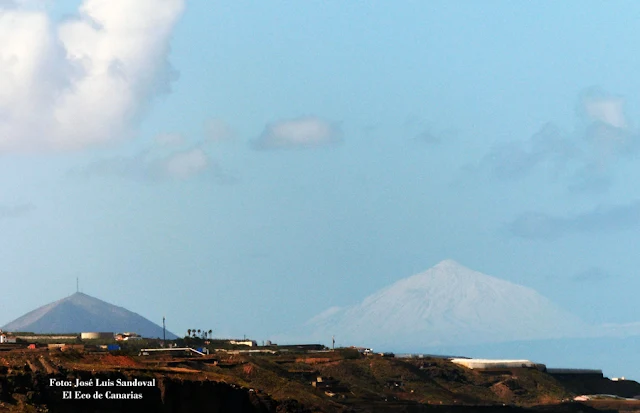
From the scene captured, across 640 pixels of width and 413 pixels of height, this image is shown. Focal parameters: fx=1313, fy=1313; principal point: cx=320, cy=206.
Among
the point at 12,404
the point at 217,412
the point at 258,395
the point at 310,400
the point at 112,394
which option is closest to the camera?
the point at 12,404

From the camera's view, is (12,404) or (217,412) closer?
(12,404)

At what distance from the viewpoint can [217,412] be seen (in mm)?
152125

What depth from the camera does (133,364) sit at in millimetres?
169500

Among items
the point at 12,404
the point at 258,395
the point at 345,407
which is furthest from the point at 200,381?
the point at 345,407

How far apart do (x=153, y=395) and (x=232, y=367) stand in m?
56.1

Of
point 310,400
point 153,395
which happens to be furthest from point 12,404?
point 310,400

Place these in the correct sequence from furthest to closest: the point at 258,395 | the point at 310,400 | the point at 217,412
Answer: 1. the point at 310,400
2. the point at 258,395
3. the point at 217,412

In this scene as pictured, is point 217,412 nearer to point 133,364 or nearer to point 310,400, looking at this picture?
point 133,364

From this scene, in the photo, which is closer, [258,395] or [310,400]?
[258,395]

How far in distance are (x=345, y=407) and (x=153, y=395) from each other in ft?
182

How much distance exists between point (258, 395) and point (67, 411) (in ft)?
124

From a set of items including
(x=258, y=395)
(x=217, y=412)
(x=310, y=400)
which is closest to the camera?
(x=217, y=412)

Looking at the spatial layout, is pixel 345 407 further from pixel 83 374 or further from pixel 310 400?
pixel 83 374

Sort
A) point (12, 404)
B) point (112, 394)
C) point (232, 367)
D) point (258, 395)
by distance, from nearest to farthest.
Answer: point (12, 404)
point (112, 394)
point (258, 395)
point (232, 367)
